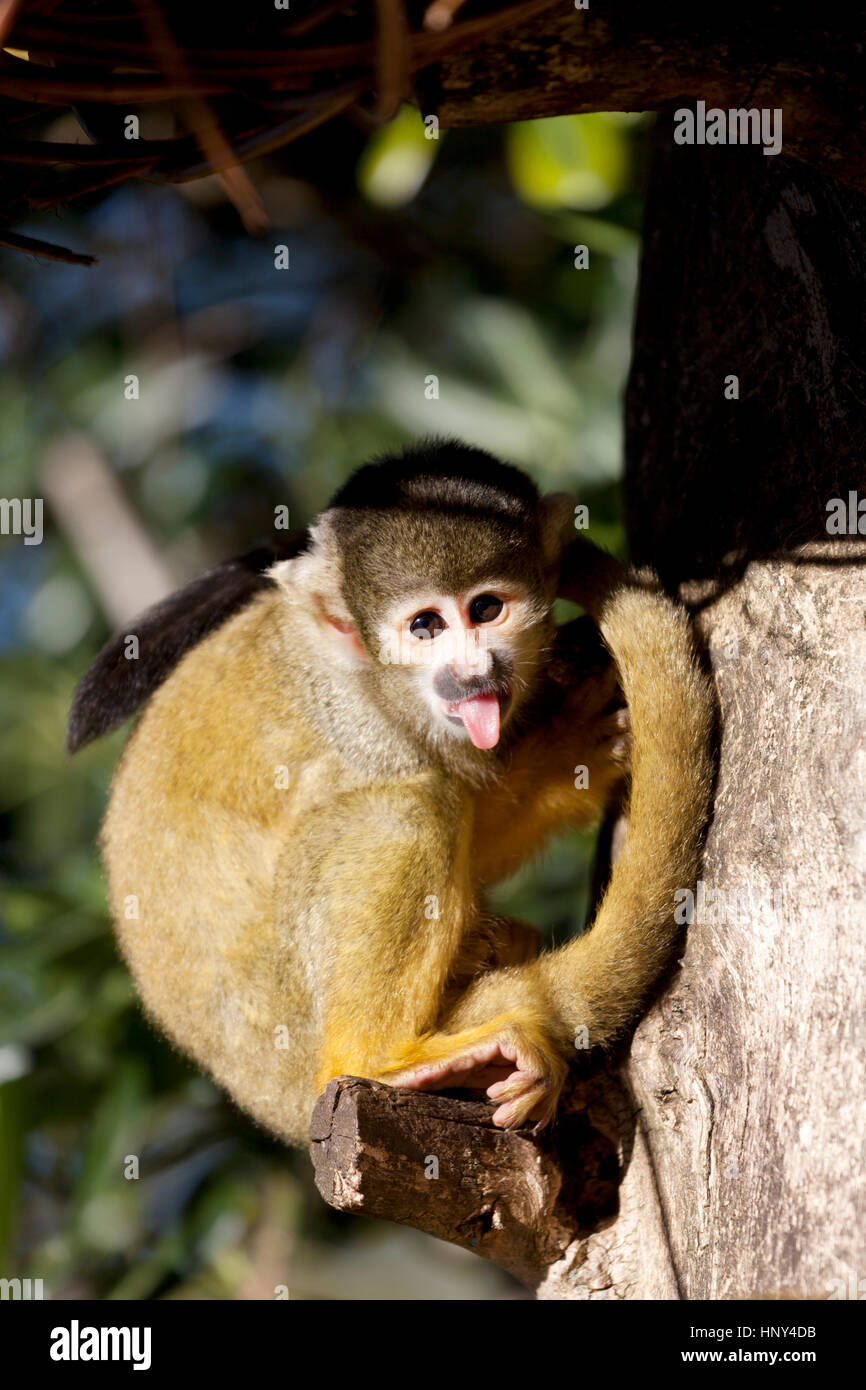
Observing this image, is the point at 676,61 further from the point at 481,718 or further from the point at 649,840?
the point at 649,840

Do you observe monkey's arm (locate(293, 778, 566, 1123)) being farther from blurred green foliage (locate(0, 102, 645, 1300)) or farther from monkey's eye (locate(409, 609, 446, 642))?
blurred green foliage (locate(0, 102, 645, 1300))

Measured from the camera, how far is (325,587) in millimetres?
3406

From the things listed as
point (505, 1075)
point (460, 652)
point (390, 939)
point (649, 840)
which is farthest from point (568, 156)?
point (505, 1075)

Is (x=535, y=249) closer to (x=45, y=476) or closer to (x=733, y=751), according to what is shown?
(x=45, y=476)

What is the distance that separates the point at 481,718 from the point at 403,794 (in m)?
0.29

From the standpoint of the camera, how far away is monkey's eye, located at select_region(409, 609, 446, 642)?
3.37m

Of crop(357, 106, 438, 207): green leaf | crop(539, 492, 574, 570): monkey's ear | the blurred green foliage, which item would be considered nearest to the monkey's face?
crop(539, 492, 574, 570): monkey's ear

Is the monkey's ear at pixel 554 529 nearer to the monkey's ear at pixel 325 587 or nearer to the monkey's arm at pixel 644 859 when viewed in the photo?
the monkey's arm at pixel 644 859

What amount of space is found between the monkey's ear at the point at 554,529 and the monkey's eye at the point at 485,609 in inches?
7.2

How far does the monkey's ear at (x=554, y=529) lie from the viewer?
3441 mm

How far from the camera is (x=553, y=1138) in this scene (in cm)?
296

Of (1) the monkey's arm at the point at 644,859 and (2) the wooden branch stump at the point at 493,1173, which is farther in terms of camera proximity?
(1) the monkey's arm at the point at 644,859

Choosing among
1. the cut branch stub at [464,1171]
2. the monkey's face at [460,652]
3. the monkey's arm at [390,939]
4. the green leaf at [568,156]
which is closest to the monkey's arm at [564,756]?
the monkey's face at [460,652]

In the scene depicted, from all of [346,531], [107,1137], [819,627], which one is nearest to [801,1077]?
[819,627]
